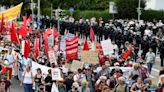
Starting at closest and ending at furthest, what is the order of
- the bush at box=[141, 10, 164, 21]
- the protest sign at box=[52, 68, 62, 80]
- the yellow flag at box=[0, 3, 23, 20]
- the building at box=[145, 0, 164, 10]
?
the protest sign at box=[52, 68, 62, 80], the yellow flag at box=[0, 3, 23, 20], the bush at box=[141, 10, 164, 21], the building at box=[145, 0, 164, 10]

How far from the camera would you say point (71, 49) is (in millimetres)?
19703

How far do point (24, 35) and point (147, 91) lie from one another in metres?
13.2

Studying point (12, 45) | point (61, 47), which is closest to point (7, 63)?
point (61, 47)

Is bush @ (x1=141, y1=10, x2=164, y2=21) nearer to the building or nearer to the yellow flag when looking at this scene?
the building

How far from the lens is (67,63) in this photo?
62.0 feet

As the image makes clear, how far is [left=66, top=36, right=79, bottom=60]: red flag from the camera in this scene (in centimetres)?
1952

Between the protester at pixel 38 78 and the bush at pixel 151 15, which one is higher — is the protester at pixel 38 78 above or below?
above

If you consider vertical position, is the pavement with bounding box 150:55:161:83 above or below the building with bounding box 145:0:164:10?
above

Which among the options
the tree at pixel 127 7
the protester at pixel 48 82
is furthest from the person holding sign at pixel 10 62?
the tree at pixel 127 7

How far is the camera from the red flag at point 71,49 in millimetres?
19516

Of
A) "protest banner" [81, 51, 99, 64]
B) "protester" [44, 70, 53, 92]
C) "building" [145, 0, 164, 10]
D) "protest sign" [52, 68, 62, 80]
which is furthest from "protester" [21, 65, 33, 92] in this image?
"building" [145, 0, 164, 10]

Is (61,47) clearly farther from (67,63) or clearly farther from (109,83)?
(109,83)

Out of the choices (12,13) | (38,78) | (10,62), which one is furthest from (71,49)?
(12,13)

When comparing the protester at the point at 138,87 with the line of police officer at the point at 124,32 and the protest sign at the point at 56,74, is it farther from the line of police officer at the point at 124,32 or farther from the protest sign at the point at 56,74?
the line of police officer at the point at 124,32
